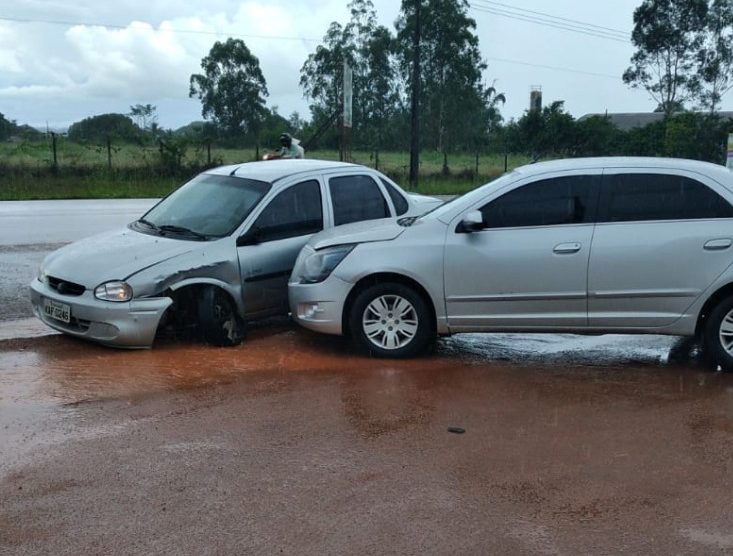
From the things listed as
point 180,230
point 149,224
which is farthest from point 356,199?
point 149,224

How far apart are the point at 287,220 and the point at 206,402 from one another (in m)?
2.61

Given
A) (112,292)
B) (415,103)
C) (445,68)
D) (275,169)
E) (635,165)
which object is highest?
(445,68)

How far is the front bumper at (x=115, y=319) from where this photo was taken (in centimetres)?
662

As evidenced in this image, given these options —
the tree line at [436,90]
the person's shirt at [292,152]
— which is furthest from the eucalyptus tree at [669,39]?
→ the person's shirt at [292,152]

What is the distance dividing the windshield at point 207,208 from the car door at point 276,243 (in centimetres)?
18

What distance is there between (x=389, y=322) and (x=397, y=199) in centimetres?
223

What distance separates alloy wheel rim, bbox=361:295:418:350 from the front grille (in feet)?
8.02

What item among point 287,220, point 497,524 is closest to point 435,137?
point 287,220

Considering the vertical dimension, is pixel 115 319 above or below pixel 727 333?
above

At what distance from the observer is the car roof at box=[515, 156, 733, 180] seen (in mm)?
6645

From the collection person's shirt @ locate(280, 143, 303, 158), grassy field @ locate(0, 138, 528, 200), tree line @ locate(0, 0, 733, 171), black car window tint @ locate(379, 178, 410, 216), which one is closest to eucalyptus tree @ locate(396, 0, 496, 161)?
tree line @ locate(0, 0, 733, 171)

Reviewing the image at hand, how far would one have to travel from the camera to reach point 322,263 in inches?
272

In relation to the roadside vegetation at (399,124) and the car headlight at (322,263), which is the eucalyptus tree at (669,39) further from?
the car headlight at (322,263)

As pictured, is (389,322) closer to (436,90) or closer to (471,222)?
(471,222)
